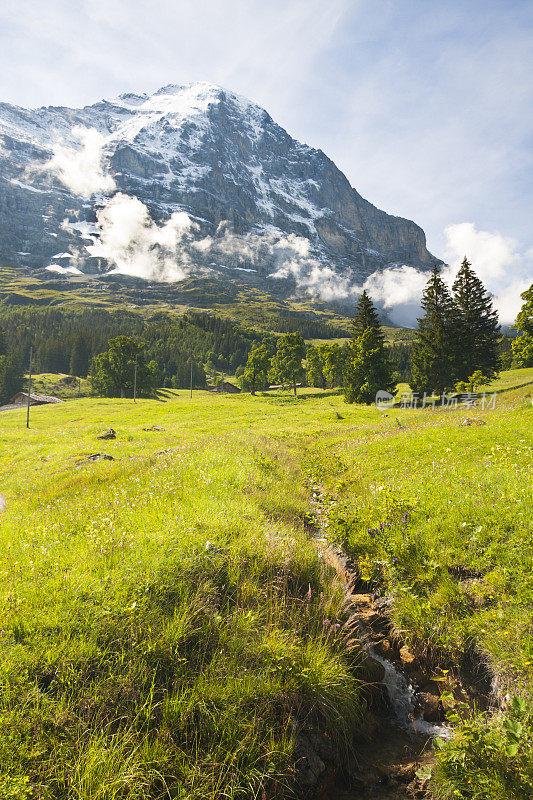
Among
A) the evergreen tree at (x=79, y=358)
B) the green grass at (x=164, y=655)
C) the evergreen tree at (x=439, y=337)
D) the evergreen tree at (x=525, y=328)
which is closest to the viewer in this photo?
the green grass at (x=164, y=655)

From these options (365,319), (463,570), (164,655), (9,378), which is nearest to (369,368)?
(365,319)

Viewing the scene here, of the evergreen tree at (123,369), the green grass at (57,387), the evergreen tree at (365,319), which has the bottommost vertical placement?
the green grass at (57,387)

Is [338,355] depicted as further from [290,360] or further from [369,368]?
[369,368]

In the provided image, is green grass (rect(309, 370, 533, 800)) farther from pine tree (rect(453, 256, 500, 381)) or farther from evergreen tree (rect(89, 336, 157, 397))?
evergreen tree (rect(89, 336, 157, 397))

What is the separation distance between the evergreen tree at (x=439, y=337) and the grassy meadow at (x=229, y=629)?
157 ft

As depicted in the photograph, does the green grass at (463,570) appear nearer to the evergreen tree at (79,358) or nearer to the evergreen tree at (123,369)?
the evergreen tree at (123,369)

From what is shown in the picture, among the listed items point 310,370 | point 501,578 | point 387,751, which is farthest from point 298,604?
point 310,370

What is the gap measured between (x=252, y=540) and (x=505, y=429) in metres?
13.7

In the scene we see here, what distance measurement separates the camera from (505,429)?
1512cm

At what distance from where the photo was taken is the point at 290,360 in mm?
96375

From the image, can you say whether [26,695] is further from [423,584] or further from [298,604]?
[423,584]

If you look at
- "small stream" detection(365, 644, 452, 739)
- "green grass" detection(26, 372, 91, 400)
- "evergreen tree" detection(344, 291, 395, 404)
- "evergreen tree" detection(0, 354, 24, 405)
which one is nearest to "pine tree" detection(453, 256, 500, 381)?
"evergreen tree" detection(344, 291, 395, 404)

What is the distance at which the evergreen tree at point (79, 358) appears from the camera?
149 metres

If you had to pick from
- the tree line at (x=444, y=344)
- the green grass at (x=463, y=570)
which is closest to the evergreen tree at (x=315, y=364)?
the tree line at (x=444, y=344)
